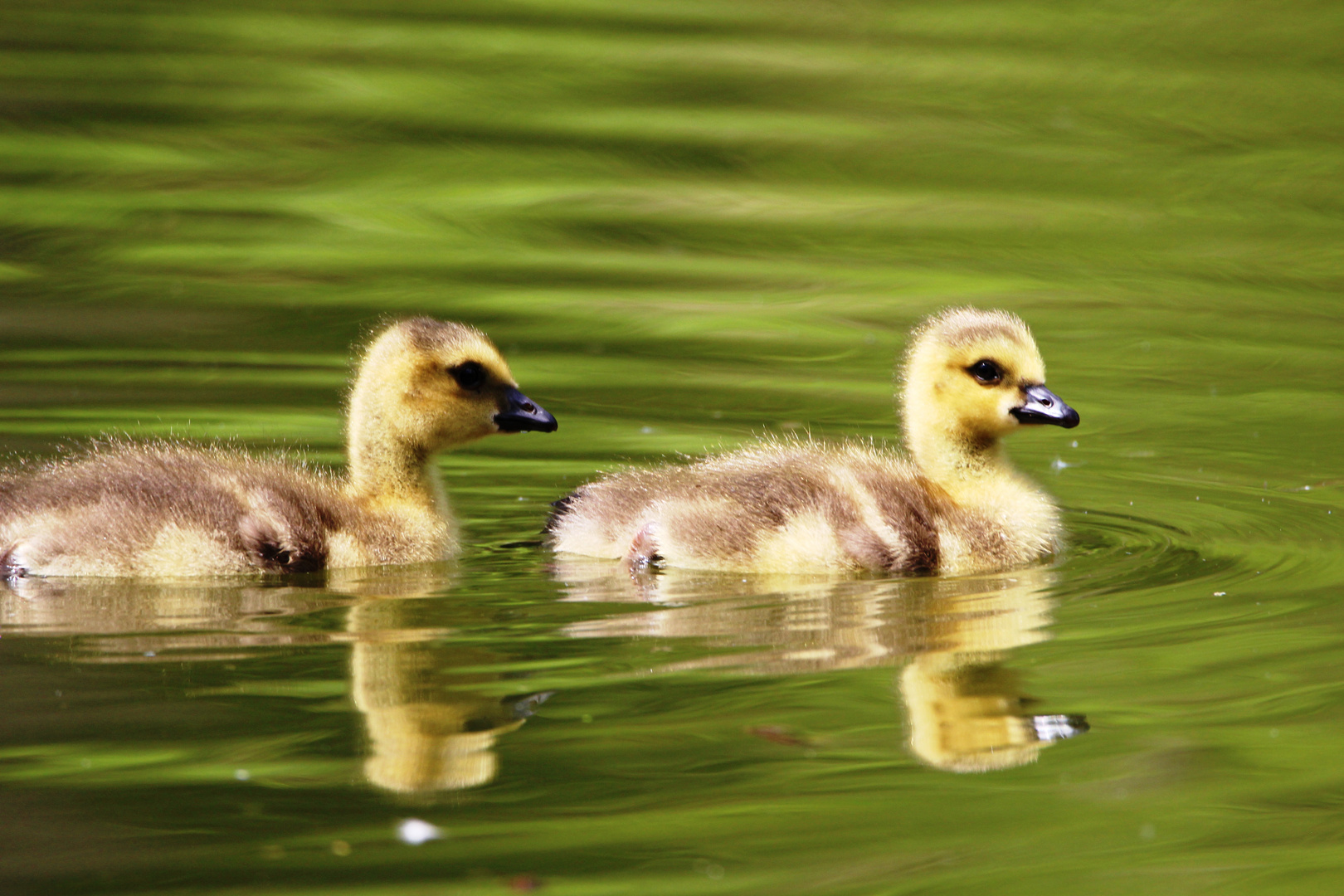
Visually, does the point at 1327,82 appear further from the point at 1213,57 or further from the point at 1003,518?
the point at 1003,518

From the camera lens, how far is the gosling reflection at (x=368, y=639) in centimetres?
476

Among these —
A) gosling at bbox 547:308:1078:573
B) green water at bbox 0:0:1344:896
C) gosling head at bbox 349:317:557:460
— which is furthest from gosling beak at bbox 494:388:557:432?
green water at bbox 0:0:1344:896

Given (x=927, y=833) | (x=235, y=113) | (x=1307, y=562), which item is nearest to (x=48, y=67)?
(x=235, y=113)

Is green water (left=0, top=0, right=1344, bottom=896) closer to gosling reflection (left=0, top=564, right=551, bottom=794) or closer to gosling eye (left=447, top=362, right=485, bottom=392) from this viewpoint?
gosling reflection (left=0, top=564, right=551, bottom=794)

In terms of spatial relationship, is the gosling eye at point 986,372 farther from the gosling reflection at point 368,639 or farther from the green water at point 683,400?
the gosling reflection at point 368,639

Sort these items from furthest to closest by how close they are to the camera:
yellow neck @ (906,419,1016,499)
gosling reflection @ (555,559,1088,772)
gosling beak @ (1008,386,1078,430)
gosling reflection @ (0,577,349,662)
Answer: yellow neck @ (906,419,1016,499) < gosling beak @ (1008,386,1078,430) < gosling reflection @ (0,577,349,662) < gosling reflection @ (555,559,1088,772)

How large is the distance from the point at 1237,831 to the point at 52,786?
2.51 m

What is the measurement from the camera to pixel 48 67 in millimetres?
14086

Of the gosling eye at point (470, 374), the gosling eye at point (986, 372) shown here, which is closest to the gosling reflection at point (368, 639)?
the gosling eye at point (470, 374)

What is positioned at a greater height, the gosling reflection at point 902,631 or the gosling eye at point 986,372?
the gosling eye at point 986,372

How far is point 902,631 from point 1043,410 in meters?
1.23

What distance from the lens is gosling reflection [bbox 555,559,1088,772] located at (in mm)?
5008

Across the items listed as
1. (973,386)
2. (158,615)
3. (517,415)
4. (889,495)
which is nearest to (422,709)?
(158,615)

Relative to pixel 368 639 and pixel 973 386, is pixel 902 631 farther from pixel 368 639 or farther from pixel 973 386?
pixel 368 639
